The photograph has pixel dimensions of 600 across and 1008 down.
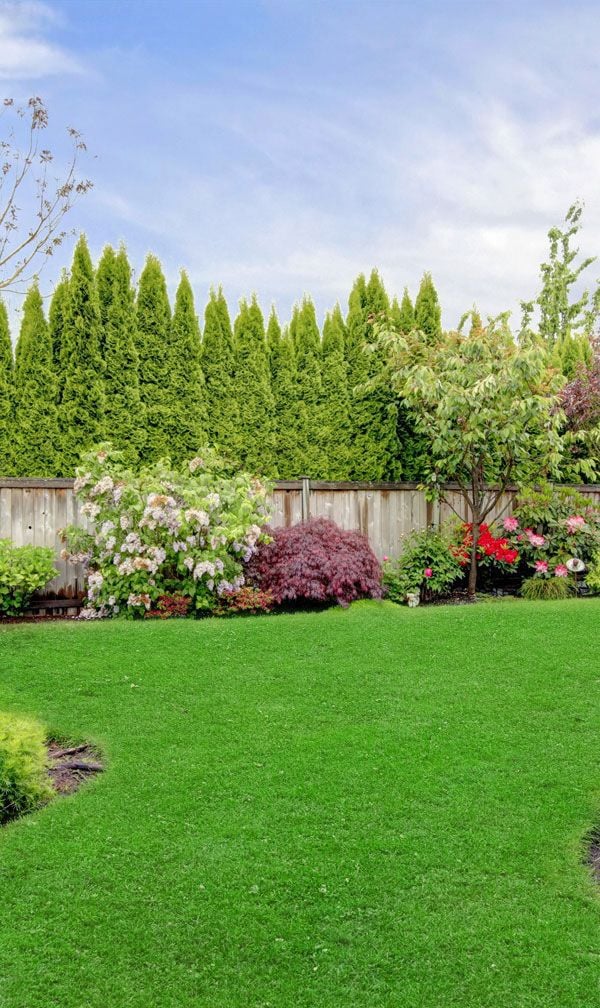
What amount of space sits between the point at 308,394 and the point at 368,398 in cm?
80

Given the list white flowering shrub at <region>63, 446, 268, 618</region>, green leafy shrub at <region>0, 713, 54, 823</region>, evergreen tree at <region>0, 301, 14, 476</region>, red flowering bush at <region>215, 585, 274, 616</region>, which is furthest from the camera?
evergreen tree at <region>0, 301, 14, 476</region>

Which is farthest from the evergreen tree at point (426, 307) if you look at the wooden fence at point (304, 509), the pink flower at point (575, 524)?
the pink flower at point (575, 524)

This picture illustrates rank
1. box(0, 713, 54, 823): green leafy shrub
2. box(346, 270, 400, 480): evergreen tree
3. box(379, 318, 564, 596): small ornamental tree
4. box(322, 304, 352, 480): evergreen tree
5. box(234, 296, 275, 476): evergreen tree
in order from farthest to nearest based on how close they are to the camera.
A: box(346, 270, 400, 480): evergreen tree, box(322, 304, 352, 480): evergreen tree, box(234, 296, 275, 476): evergreen tree, box(379, 318, 564, 596): small ornamental tree, box(0, 713, 54, 823): green leafy shrub

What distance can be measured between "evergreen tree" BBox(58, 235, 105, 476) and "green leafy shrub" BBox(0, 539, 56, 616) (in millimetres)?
1074

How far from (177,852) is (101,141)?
6.25 m

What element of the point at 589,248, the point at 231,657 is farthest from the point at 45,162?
the point at 589,248

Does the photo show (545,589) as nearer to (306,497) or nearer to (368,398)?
(306,497)

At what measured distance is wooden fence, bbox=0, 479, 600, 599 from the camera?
27.5 ft

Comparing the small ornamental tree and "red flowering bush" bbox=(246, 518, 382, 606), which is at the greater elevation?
the small ornamental tree

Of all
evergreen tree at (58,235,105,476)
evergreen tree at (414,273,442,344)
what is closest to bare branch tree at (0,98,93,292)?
evergreen tree at (58,235,105,476)

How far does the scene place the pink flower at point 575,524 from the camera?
367 inches

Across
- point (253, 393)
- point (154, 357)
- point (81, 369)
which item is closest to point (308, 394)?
point (253, 393)

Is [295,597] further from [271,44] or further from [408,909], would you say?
[271,44]

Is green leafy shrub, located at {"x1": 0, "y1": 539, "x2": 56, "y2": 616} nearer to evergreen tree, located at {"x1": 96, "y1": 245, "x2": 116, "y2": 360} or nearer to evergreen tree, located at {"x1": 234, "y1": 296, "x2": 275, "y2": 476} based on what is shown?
evergreen tree, located at {"x1": 96, "y1": 245, "x2": 116, "y2": 360}
